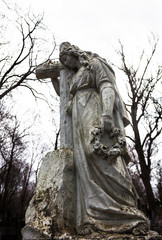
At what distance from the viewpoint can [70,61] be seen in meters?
4.49

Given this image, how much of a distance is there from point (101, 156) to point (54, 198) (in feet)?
2.82

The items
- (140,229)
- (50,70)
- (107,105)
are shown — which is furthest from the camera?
Result: (50,70)

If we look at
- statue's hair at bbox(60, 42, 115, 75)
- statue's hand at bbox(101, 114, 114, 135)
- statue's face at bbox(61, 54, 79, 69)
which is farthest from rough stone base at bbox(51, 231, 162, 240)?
statue's face at bbox(61, 54, 79, 69)

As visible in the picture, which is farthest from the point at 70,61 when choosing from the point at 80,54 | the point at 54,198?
the point at 54,198

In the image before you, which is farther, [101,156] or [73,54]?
[73,54]

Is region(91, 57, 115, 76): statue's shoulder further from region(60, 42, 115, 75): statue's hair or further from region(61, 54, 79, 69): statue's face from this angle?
region(61, 54, 79, 69): statue's face

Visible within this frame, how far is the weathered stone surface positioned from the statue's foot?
82cm

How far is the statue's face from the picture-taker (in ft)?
14.7

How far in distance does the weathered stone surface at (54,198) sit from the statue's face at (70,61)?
1.81 metres

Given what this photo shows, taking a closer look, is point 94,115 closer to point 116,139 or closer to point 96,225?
point 116,139

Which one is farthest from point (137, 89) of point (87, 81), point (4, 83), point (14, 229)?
point (87, 81)

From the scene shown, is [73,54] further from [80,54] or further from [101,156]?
[101,156]

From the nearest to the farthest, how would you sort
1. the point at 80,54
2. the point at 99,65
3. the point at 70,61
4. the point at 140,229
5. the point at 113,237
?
the point at 113,237, the point at 140,229, the point at 99,65, the point at 80,54, the point at 70,61

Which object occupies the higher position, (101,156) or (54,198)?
(101,156)
